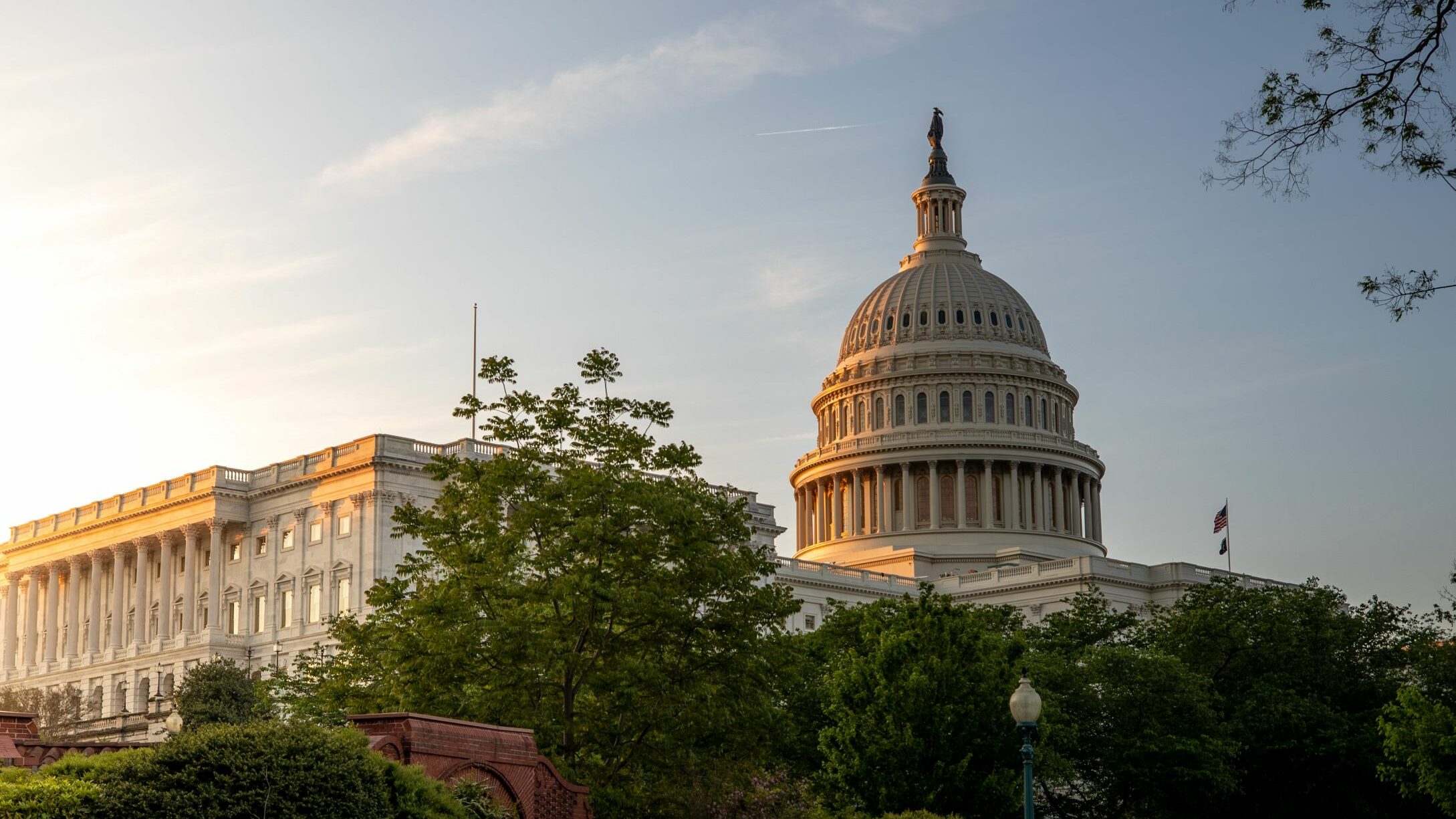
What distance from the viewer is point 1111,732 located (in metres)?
66.2

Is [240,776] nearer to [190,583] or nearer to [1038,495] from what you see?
[190,583]

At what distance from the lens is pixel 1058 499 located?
163 metres

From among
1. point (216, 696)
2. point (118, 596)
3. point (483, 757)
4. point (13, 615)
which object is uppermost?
point (118, 596)

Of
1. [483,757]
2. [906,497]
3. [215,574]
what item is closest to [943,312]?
[906,497]

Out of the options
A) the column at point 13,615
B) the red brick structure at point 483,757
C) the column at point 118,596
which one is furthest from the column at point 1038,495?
the red brick structure at point 483,757

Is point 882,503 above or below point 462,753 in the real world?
above

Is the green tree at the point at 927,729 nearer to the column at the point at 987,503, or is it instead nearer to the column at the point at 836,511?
the column at the point at 987,503

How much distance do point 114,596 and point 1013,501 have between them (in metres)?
70.2

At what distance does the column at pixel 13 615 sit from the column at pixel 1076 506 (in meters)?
81.1

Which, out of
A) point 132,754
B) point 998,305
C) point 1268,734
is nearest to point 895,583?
point 998,305

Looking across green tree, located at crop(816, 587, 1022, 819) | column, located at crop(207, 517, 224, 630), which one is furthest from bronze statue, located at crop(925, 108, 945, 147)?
green tree, located at crop(816, 587, 1022, 819)

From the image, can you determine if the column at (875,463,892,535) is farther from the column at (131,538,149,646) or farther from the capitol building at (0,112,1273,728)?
the column at (131,538,149,646)

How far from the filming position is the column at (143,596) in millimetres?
123188

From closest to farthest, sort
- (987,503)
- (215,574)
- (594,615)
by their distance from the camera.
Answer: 1. (594,615)
2. (215,574)
3. (987,503)
